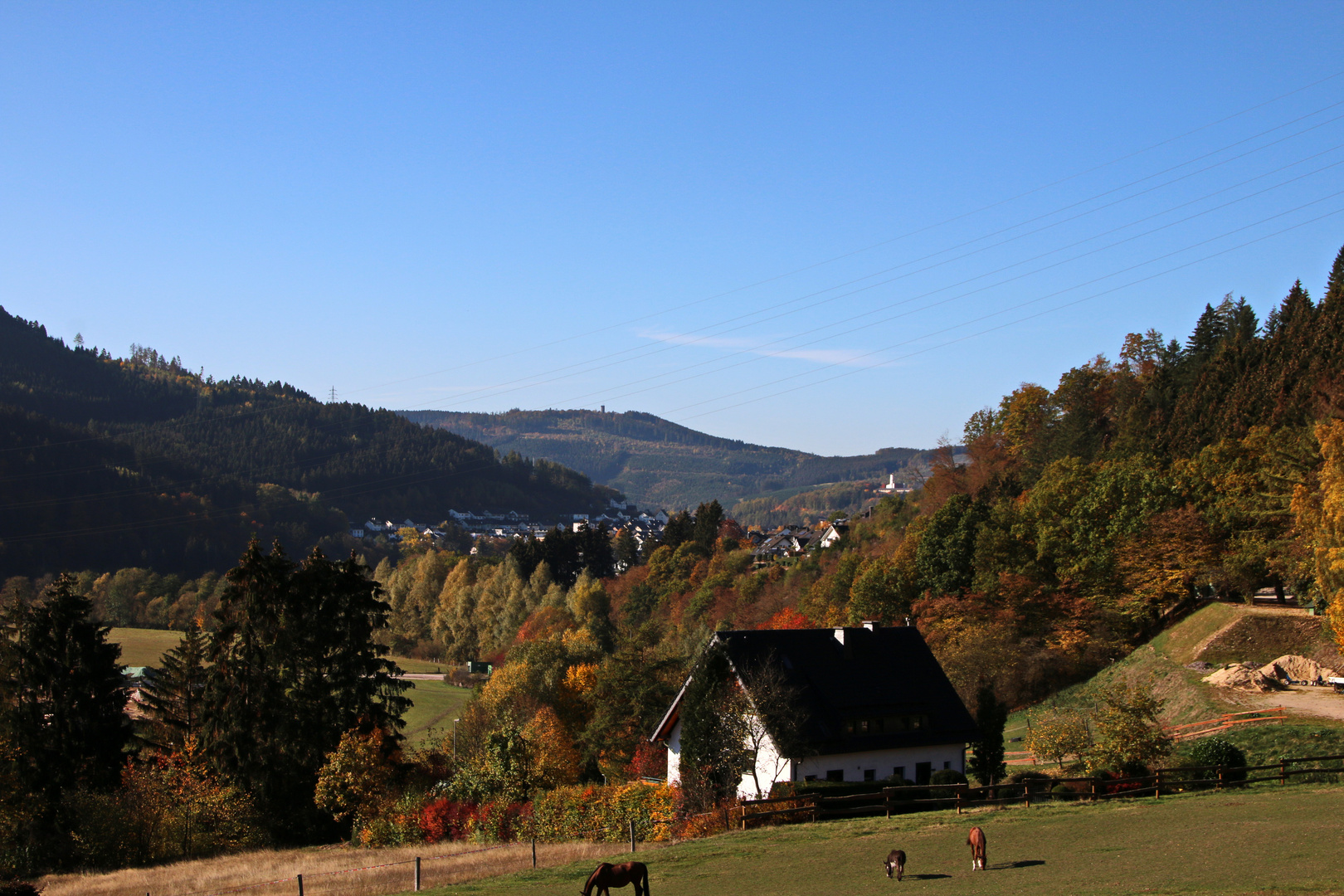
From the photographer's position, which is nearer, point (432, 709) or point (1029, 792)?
point (1029, 792)

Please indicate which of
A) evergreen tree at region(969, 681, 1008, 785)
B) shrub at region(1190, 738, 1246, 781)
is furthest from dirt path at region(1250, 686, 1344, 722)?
evergreen tree at region(969, 681, 1008, 785)

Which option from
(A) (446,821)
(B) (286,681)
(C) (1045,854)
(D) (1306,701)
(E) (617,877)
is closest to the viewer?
(E) (617,877)

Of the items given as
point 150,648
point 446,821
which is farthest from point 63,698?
point 150,648

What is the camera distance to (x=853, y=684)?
142 ft

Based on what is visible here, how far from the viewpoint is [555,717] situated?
198ft

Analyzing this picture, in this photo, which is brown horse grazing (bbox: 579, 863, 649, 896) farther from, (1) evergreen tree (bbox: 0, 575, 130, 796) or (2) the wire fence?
(1) evergreen tree (bbox: 0, 575, 130, 796)

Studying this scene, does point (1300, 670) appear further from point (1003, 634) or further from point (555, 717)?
point (555, 717)

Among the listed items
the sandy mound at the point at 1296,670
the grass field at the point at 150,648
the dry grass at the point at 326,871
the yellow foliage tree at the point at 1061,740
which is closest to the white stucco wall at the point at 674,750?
the dry grass at the point at 326,871

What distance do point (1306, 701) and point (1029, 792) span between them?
2152 cm

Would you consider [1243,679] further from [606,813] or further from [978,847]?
[978,847]

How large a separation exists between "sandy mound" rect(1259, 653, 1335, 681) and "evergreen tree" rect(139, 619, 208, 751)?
164 feet

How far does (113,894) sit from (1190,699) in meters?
43.5

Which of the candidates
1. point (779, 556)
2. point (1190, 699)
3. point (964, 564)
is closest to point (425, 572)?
point (779, 556)

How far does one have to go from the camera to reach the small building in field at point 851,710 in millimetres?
40188
